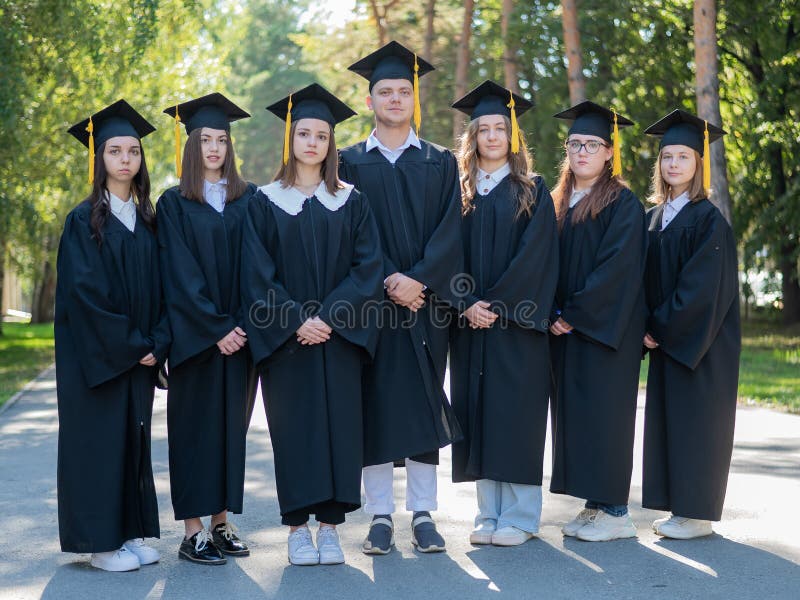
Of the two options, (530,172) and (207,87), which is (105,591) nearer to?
(530,172)

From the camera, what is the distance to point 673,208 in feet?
20.0

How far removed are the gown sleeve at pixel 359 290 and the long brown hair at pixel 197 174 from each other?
65 cm

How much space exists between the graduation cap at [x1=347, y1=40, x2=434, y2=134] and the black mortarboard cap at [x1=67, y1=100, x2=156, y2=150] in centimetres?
127

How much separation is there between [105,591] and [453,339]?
7.68 ft

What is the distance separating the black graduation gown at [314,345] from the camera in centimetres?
539

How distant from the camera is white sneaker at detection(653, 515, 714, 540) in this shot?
5.76 metres

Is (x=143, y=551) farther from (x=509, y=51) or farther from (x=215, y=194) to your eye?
(x=509, y=51)

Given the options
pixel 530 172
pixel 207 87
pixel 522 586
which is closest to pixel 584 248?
pixel 530 172

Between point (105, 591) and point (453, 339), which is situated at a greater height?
point (453, 339)

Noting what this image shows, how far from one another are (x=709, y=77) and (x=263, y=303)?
1089 cm

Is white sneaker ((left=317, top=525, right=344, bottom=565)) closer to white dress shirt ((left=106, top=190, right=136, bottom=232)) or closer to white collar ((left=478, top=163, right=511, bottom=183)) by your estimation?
white dress shirt ((left=106, top=190, right=136, bottom=232))

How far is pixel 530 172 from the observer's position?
6.07 m

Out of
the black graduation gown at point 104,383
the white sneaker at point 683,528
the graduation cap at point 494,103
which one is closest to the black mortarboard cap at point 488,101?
the graduation cap at point 494,103

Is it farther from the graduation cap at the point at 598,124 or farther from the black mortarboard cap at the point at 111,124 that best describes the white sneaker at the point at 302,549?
the graduation cap at the point at 598,124
